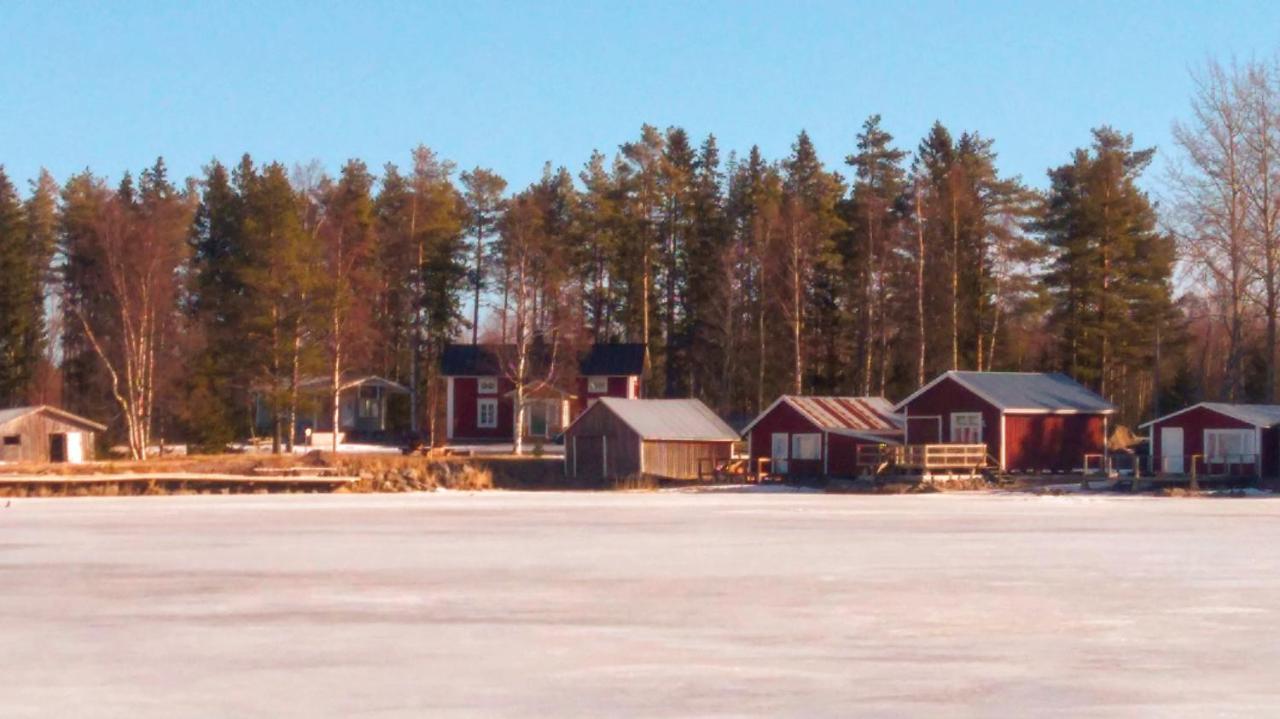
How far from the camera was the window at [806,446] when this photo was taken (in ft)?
185

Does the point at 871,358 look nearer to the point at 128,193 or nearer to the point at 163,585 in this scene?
the point at 128,193

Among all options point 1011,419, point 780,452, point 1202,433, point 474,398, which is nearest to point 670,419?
point 780,452

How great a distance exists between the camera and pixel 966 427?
179ft

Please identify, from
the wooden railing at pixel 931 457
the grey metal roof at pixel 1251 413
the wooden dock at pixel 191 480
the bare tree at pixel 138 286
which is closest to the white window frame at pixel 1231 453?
the grey metal roof at pixel 1251 413

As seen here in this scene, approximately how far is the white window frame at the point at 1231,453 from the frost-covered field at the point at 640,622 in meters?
22.6

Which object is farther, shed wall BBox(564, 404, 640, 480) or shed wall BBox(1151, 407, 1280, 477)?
shed wall BBox(564, 404, 640, 480)

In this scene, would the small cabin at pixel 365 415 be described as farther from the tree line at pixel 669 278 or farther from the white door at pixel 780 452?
the white door at pixel 780 452

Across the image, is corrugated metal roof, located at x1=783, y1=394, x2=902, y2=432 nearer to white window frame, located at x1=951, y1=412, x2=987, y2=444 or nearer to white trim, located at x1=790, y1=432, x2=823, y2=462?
white trim, located at x1=790, y1=432, x2=823, y2=462

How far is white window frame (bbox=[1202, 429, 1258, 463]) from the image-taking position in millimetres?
49312

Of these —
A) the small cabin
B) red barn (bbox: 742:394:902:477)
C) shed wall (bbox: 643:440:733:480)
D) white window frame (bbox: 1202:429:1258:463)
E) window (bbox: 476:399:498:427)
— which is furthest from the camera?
the small cabin

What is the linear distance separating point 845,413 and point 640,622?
4406 centimetres

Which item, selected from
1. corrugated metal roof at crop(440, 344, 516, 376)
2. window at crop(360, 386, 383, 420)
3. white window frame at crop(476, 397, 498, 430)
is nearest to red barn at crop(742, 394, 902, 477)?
corrugated metal roof at crop(440, 344, 516, 376)

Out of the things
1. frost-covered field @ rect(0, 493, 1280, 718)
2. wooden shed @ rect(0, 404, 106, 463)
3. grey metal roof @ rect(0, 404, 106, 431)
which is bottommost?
frost-covered field @ rect(0, 493, 1280, 718)

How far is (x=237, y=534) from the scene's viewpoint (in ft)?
89.2
